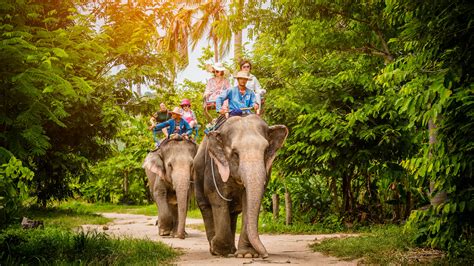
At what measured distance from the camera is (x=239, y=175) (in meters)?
8.66

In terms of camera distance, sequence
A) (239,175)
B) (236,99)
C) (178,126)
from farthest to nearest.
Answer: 1. (178,126)
2. (236,99)
3. (239,175)

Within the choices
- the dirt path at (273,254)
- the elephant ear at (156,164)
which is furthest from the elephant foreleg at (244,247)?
the elephant ear at (156,164)

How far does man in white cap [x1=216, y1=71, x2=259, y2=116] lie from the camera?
9531 mm

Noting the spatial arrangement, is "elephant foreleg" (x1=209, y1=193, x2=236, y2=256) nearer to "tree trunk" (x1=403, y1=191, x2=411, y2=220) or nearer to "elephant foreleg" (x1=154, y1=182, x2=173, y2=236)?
"elephant foreleg" (x1=154, y1=182, x2=173, y2=236)

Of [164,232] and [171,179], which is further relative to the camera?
[164,232]

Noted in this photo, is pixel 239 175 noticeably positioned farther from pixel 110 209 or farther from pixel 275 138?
pixel 110 209

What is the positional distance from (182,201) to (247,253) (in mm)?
3825

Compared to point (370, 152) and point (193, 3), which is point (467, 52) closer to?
point (370, 152)

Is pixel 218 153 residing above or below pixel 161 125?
below

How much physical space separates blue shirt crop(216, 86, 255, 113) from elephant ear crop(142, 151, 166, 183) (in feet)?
15.3

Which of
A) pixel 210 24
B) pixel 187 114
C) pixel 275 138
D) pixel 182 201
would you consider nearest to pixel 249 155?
pixel 275 138

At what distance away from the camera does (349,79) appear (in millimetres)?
12656

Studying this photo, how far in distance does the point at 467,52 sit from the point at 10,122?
6.28m

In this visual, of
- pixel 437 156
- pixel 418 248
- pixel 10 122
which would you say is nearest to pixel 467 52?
pixel 437 156
